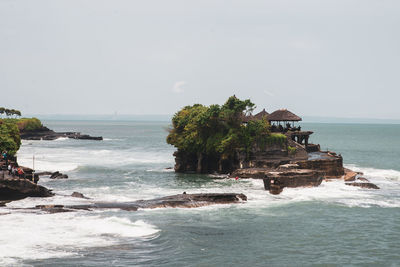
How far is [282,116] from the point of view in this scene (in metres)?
67.3

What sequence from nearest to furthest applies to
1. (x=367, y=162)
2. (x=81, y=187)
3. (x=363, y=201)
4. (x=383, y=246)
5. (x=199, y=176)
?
(x=383, y=246)
(x=363, y=201)
(x=81, y=187)
(x=199, y=176)
(x=367, y=162)

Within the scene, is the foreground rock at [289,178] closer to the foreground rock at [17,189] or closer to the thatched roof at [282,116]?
the thatched roof at [282,116]

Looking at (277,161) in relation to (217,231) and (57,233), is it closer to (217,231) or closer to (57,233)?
(217,231)

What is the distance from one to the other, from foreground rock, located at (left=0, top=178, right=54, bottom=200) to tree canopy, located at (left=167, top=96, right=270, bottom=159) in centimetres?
2617

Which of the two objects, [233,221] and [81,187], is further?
[81,187]

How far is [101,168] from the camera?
7200 cm

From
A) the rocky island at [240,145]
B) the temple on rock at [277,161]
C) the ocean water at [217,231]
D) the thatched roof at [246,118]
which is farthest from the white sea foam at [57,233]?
the thatched roof at [246,118]

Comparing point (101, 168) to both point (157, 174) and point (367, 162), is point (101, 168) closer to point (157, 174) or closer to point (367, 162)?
point (157, 174)

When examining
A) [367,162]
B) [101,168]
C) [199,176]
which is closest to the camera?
[199,176]

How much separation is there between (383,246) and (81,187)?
3323cm

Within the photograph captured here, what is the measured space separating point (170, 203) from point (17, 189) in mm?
13546

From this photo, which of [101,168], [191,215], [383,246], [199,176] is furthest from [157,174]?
[383,246]

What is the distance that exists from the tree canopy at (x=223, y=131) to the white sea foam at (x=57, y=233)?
2938 cm

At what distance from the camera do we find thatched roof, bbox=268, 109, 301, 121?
219 ft
